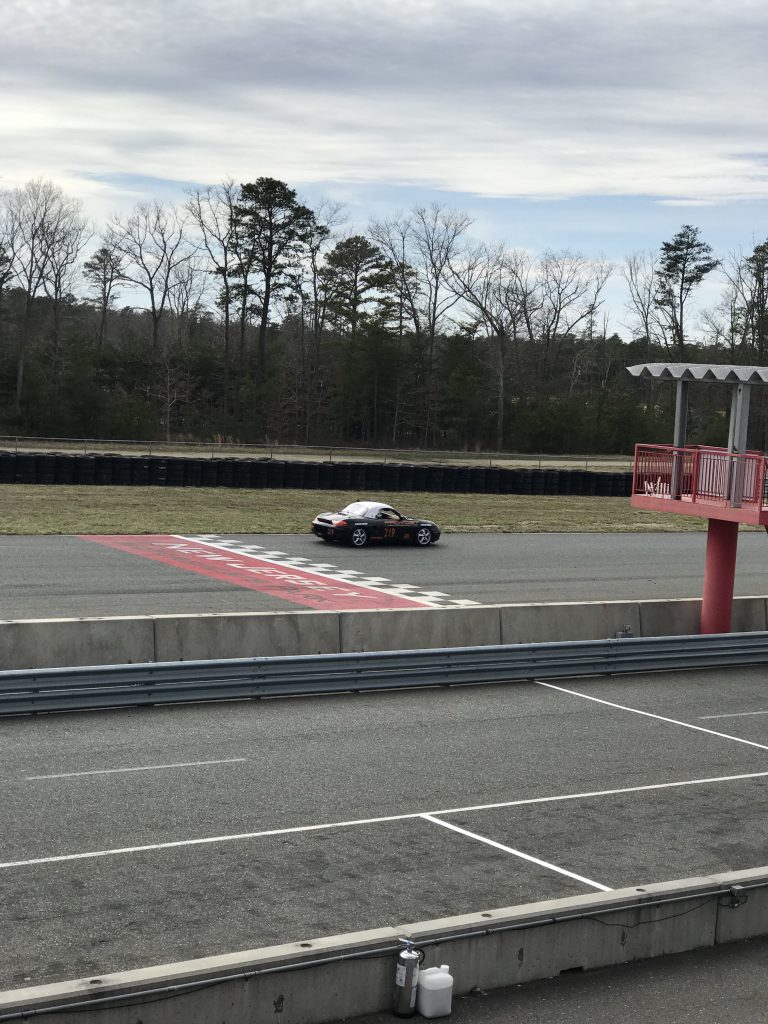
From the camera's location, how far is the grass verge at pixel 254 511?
115ft

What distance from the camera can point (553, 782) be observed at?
12656mm

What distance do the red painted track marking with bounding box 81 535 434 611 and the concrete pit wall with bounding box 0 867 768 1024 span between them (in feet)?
50.7

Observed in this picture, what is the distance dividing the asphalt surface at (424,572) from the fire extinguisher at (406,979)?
15075 mm

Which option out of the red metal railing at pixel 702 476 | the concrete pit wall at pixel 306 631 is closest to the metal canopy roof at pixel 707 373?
the red metal railing at pixel 702 476

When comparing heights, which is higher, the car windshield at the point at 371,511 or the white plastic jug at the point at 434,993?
the car windshield at the point at 371,511

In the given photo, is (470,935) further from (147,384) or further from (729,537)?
(147,384)

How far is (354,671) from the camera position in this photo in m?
16.7

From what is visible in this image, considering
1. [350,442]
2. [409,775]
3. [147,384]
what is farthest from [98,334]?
[409,775]

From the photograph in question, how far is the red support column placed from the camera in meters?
22.8

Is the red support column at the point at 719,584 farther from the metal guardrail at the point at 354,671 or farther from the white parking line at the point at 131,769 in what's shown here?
the white parking line at the point at 131,769

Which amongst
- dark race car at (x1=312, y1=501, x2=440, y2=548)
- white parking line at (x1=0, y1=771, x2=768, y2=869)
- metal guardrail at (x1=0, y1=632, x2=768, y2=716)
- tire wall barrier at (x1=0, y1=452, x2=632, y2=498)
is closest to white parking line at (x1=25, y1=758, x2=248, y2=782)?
white parking line at (x1=0, y1=771, x2=768, y2=869)

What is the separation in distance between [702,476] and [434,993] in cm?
1669

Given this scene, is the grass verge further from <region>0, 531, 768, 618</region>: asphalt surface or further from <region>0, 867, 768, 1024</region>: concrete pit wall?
<region>0, 867, 768, 1024</region>: concrete pit wall

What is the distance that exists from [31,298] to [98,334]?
49.7 ft
